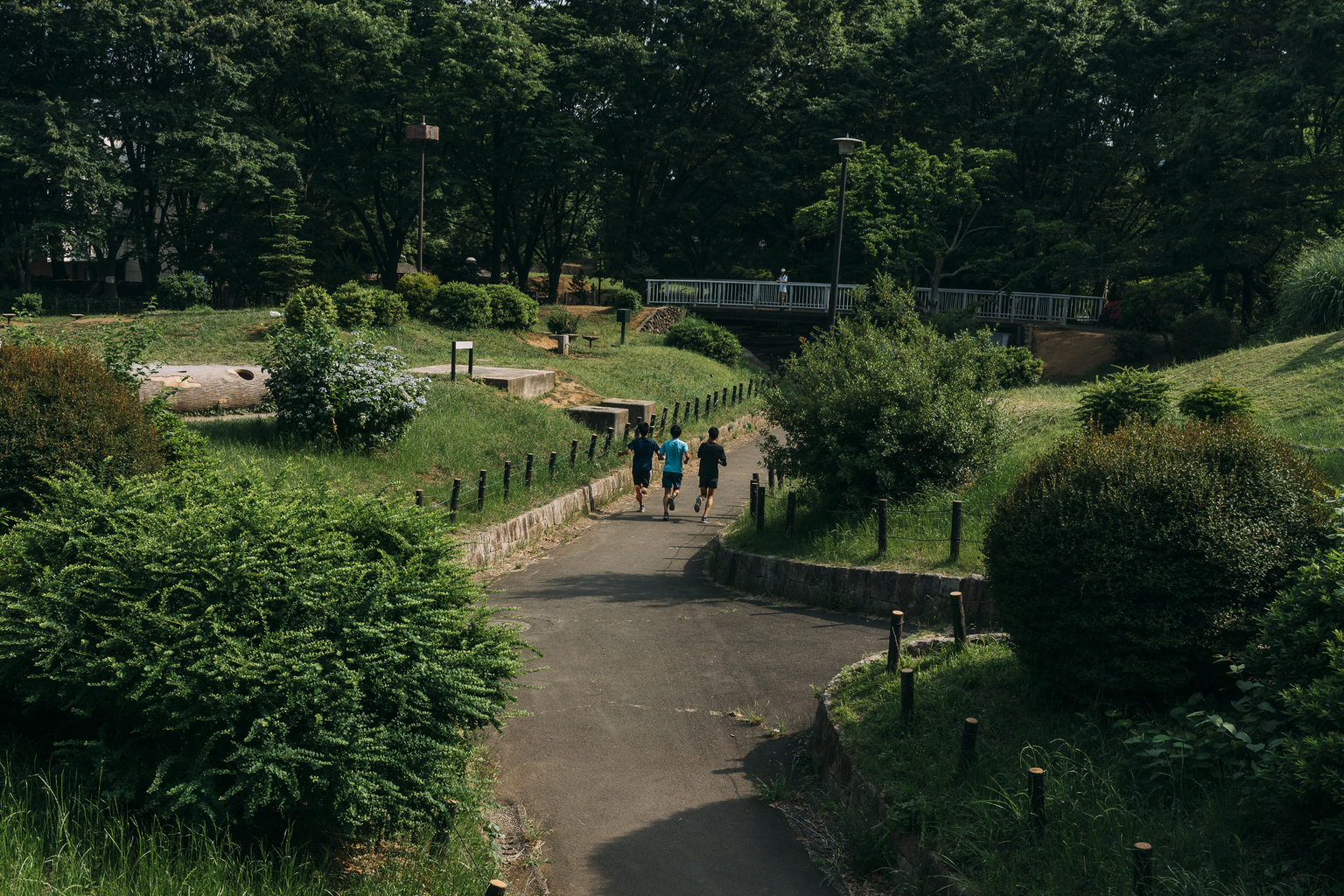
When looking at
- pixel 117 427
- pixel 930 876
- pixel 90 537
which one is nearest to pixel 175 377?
pixel 117 427

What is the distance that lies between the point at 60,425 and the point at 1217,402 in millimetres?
13585

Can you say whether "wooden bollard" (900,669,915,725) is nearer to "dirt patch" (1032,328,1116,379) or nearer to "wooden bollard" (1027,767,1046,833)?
"wooden bollard" (1027,767,1046,833)

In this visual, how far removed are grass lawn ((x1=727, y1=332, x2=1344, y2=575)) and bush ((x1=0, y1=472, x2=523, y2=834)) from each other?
6.55 m

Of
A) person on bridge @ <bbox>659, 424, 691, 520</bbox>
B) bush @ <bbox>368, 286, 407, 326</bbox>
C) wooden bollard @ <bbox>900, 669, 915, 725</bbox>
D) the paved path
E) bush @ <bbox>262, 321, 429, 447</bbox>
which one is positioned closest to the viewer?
the paved path

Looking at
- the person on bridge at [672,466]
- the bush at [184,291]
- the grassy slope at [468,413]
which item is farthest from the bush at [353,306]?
the person on bridge at [672,466]

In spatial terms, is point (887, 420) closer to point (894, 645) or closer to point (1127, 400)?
point (1127, 400)

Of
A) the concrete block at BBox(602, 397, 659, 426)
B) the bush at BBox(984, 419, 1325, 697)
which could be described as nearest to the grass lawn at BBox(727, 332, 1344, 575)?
the bush at BBox(984, 419, 1325, 697)

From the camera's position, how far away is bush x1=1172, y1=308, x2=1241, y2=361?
26.8 m

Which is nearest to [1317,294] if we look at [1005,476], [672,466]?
[1005,476]

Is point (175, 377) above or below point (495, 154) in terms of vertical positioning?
below

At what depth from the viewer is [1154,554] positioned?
6.11 m

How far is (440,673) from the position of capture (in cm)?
562

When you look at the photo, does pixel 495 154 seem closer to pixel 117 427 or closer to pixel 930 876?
pixel 117 427

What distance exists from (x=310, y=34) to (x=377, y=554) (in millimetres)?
37870
